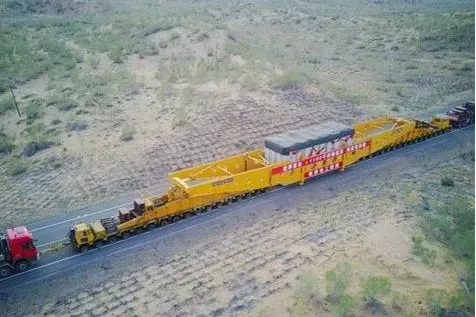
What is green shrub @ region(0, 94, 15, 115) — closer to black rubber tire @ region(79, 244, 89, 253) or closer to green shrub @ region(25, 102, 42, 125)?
green shrub @ region(25, 102, 42, 125)

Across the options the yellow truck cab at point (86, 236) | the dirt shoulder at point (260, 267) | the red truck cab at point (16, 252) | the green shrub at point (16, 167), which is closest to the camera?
the dirt shoulder at point (260, 267)

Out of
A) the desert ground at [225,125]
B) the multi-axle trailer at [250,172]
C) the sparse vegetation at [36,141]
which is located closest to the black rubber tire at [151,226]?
the multi-axle trailer at [250,172]

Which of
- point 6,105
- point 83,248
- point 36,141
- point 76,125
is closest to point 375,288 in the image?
point 83,248

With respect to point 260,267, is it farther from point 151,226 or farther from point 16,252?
point 16,252

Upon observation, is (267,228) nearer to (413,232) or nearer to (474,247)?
(413,232)

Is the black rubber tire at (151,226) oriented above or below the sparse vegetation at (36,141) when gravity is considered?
below

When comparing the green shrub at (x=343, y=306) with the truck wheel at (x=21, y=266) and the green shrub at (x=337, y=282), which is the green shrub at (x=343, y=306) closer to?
the green shrub at (x=337, y=282)
